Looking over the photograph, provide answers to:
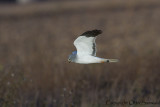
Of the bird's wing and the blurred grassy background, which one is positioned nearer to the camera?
the bird's wing

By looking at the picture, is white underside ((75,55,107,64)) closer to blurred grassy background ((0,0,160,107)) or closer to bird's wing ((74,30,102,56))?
bird's wing ((74,30,102,56))

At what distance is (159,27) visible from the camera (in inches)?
508

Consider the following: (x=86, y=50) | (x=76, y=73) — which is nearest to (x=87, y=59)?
(x=86, y=50)

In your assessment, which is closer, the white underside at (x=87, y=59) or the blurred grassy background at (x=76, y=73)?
the white underside at (x=87, y=59)

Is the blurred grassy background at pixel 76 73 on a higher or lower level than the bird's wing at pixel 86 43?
lower

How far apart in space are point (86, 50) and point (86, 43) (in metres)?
0.13

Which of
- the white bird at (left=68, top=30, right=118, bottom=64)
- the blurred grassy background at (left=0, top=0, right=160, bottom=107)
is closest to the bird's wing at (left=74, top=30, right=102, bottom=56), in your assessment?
the white bird at (left=68, top=30, right=118, bottom=64)

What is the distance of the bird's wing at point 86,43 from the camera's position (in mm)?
4527

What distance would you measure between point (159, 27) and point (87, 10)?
8.33m

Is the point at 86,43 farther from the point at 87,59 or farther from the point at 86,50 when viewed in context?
the point at 87,59

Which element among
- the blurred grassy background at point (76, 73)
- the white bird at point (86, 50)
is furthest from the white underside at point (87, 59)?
the blurred grassy background at point (76, 73)

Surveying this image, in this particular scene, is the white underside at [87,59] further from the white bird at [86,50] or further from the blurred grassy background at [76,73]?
the blurred grassy background at [76,73]

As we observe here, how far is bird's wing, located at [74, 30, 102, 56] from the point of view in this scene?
14.9ft

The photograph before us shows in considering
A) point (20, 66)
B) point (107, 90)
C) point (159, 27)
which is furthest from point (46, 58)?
point (159, 27)
